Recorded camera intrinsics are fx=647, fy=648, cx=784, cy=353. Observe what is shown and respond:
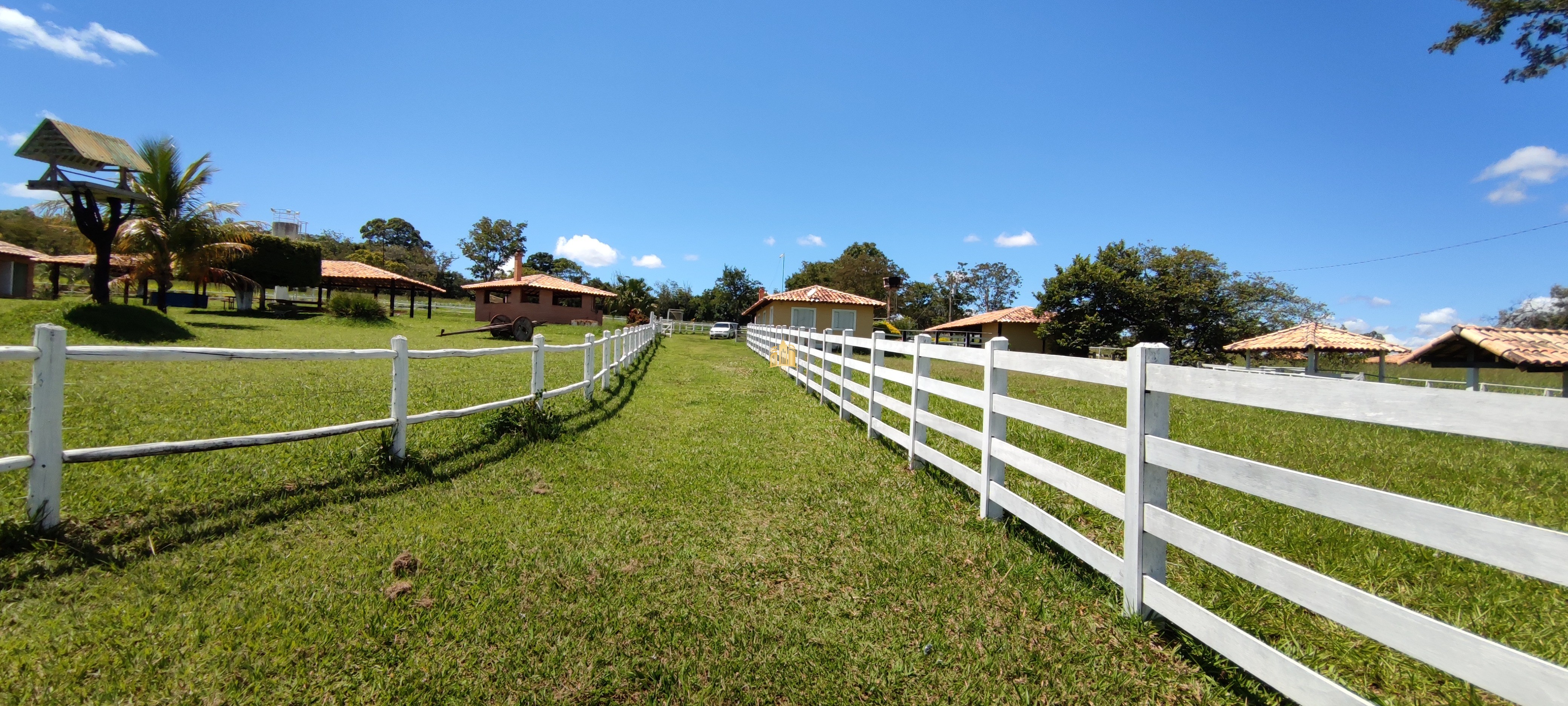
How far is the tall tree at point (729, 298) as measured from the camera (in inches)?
3022

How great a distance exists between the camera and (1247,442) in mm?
6727

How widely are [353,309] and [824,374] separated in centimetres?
2447

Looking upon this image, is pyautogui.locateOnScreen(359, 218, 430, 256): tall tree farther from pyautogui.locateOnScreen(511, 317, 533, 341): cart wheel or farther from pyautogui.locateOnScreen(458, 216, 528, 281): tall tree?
pyautogui.locateOnScreen(511, 317, 533, 341): cart wheel

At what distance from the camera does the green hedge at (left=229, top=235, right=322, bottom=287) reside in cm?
2809

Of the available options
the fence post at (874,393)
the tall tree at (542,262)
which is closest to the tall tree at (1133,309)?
the fence post at (874,393)

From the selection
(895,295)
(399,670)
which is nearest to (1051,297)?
(895,295)

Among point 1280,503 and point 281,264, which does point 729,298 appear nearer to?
point 281,264

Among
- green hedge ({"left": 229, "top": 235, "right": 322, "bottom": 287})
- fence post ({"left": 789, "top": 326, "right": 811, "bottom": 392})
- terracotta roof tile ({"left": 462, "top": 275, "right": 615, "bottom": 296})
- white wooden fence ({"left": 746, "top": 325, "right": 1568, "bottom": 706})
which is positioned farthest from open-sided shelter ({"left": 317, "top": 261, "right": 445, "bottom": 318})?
white wooden fence ({"left": 746, "top": 325, "right": 1568, "bottom": 706})

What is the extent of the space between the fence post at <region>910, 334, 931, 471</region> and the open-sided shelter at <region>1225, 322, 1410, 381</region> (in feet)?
86.9

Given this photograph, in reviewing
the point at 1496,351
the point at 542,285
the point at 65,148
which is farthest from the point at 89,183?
the point at 1496,351

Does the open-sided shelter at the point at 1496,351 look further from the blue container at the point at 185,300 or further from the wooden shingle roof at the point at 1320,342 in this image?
the blue container at the point at 185,300

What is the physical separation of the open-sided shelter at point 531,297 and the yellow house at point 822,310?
39.6ft

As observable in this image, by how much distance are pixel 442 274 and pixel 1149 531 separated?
3280 inches

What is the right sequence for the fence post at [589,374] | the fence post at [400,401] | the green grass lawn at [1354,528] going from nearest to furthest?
the green grass lawn at [1354,528] → the fence post at [400,401] → the fence post at [589,374]
